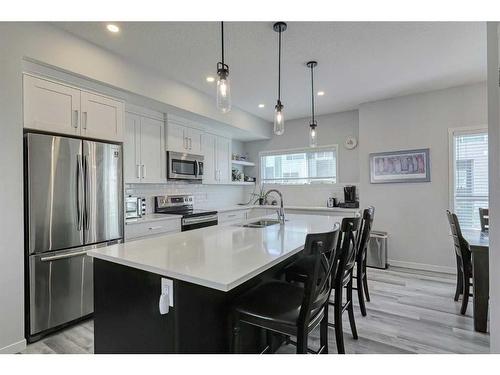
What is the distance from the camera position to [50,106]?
7.61 ft

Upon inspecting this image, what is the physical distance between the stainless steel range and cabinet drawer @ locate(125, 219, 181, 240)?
0.52ft

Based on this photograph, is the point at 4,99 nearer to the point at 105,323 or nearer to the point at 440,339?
the point at 105,323

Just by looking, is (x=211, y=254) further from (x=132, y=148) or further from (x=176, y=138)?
(x=176, y=138)

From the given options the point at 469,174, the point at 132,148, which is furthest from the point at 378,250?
the point at 132,148

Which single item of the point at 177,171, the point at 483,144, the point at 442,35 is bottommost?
the point at 177,171

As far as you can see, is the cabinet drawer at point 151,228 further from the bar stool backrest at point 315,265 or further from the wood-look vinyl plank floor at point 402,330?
the bar stool backrest at point 315,265

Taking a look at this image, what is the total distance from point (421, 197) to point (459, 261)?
1426 mm

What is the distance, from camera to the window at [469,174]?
12.0 ft

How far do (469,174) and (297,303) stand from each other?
3.75m

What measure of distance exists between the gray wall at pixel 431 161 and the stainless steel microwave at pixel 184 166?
2.83 m

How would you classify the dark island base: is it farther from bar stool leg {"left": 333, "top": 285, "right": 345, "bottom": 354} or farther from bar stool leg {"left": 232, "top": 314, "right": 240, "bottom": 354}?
bar stool leg {"left": 333, "top": 285, "right": 345, "bottom": 354}

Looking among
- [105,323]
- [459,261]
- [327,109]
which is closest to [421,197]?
[459,261]

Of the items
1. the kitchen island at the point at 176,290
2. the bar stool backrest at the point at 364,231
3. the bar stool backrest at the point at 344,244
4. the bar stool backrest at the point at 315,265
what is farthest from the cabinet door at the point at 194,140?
the bar stool backrest at the point at 315,265
